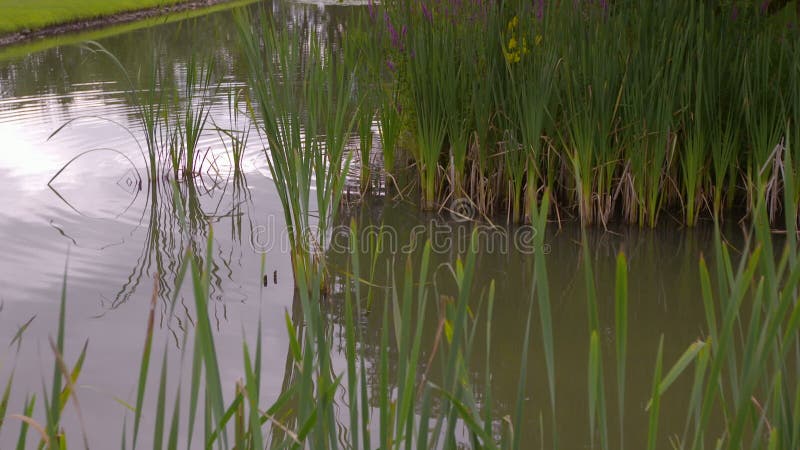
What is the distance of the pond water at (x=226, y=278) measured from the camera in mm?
3146

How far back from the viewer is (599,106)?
4.50 metres

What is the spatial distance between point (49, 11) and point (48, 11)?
0.03m

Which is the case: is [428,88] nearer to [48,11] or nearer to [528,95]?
[528,95]

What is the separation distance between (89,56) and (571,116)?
10.3 meters

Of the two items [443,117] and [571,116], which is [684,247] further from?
[443,117]

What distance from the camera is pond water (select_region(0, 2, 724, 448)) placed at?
3.15m

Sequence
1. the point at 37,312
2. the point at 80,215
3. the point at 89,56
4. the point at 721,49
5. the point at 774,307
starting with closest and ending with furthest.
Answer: the point at 774,307 < the point at 37,312 < the point at 721,49 < the point at 80,215 < the point at 89,56

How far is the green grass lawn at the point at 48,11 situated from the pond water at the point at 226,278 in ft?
31.0

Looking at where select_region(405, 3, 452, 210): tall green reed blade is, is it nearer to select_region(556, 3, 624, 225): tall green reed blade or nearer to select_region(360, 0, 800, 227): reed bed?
select_region(360, 0, 800, 227): reed bed

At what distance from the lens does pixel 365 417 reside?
1505 mm

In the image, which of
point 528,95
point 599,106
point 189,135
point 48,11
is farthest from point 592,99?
point 48,11

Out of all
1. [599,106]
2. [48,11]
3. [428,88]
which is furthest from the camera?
[48,11]

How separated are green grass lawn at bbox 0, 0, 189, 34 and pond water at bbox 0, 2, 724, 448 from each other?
9439 mm

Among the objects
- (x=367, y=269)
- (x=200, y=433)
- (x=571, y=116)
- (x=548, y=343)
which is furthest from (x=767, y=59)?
(x=548, y=343)
